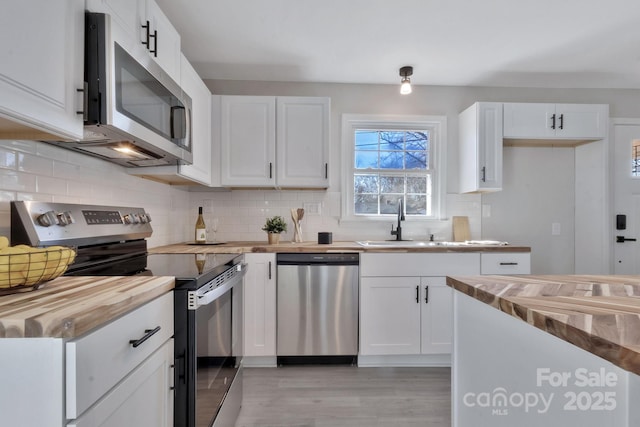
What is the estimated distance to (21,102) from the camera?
838mm

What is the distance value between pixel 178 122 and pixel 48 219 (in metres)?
0.77

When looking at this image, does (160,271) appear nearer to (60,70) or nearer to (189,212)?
(60,70)

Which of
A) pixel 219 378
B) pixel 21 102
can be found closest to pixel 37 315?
pixel 21 102

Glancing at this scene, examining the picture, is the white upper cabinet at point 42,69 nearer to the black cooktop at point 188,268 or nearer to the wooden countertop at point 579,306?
the black cooktop at point 188,268

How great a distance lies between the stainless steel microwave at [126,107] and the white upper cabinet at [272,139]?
2.46 ft

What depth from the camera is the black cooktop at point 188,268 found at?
3.67ft

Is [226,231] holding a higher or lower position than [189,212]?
lower

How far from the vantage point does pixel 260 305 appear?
2.32 metres

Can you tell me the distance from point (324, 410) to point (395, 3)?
248cm

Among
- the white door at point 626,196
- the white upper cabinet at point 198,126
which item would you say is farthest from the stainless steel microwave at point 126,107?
the white door at point 626,196

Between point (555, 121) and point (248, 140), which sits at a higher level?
point (555, 121)

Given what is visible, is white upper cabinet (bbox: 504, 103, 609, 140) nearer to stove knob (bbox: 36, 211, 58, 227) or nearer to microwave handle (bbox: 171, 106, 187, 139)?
microwave handle (bbox: 171, 106, 187, 139)

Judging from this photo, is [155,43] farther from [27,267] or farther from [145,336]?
[145,336]

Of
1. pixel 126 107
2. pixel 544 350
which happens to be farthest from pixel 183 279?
pixel 544 350
